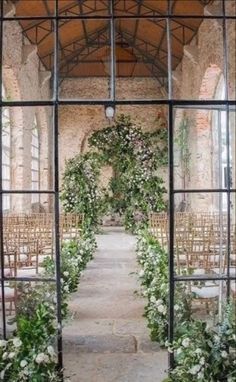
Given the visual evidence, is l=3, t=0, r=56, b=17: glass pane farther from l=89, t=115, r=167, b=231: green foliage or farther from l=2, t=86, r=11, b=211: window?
l=89, t=115, r=167, b=231: green foliage

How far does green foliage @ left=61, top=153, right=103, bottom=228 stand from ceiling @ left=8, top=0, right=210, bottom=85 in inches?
117

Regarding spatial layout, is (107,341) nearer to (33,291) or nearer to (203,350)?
(33,291)

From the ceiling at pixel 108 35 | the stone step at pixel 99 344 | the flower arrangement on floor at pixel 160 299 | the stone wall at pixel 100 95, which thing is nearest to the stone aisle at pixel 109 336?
the stone step at pixel 99 344

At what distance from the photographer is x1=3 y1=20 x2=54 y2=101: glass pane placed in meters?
12.1

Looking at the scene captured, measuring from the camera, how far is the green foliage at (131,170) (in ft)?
45.7

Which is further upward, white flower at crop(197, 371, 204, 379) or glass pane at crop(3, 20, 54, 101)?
glass pane at crop(3, 20, 54, 101)

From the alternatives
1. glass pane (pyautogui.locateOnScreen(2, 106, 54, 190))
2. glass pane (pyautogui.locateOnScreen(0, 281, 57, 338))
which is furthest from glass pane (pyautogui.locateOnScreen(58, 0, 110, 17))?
glass pane (pyautogui.locateOnScreen(0, 281, 57, 338))

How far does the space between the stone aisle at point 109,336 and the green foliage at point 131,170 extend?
578cm

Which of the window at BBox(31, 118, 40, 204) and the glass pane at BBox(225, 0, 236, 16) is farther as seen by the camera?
the window at BBox(31, 118, 40, 204)

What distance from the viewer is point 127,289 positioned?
6934mm

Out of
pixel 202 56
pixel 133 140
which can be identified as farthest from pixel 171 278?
pixel 133 140

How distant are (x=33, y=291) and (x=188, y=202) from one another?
11.4 meters

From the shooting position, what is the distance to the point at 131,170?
A: 1423cm

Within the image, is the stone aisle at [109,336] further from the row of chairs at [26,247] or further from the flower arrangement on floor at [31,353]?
the row of chairs at [26,247]
